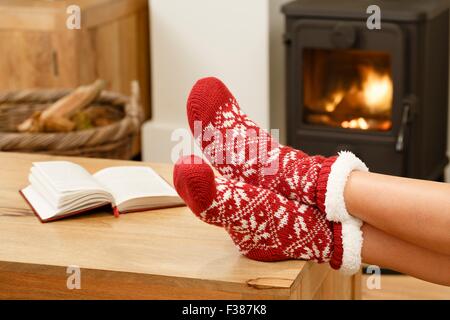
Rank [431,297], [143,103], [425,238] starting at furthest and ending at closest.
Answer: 1. [143,103]
2. [431,297]
3. [425,238]

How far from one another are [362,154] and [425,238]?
153cm

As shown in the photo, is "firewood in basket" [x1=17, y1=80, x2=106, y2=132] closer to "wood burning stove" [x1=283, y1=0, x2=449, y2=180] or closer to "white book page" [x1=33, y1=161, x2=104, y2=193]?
"wood burning stove" [x1=283, y1=0, x2=449, y2=180]

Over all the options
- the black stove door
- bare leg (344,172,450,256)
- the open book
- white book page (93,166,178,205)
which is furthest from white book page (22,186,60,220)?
the black stove door

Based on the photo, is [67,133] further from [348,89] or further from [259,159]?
[259,159]

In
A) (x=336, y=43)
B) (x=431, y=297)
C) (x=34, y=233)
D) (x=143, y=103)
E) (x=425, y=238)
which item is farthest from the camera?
(x=143, y=103)

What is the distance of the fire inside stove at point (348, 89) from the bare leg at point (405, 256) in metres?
1.46

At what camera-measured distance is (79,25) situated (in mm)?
3270

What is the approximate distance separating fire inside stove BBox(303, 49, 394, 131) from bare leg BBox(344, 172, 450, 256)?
149 cm

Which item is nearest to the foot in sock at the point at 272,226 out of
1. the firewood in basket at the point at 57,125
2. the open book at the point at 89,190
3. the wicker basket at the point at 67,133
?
the open book at the point at 89,190

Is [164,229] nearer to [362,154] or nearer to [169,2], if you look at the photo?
[362,154]

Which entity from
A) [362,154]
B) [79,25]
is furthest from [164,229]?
[79,25]

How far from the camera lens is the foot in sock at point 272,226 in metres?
1.58

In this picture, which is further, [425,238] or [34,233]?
[34,233]

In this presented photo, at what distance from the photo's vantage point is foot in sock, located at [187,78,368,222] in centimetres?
160
